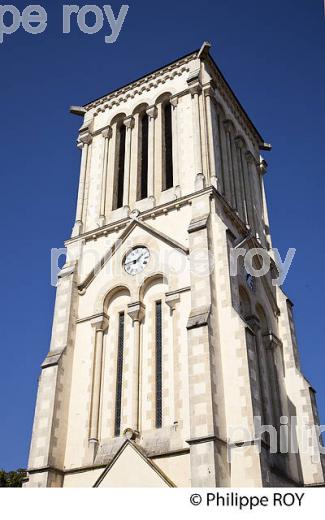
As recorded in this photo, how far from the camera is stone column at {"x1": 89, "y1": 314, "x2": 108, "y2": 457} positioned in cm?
2102

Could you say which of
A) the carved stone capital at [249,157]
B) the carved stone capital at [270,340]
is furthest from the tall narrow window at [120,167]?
the carved stone capital at [270,340]

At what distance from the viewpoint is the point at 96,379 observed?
2225 cm

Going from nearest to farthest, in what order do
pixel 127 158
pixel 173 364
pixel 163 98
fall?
pixel 173 364
pixel 127 158
pixel 163 98

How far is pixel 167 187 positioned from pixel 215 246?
19.7 feet

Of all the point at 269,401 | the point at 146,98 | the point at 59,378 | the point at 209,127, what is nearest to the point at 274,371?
the point at 269,401

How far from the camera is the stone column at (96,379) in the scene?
21.0 m

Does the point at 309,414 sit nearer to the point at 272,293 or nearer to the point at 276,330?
the point at 276,330

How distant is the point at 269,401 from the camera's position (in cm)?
2217

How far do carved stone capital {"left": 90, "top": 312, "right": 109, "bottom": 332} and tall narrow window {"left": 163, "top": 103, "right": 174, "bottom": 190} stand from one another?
728 centimetres

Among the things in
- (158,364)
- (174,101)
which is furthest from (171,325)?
(174,101)

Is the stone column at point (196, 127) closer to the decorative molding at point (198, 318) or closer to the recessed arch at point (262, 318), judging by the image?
the recessed arch at point (262, 318)

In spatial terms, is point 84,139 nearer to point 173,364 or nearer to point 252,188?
point 252,188

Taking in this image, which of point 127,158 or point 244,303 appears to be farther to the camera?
point 127,158

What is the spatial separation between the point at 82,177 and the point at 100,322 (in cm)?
995
